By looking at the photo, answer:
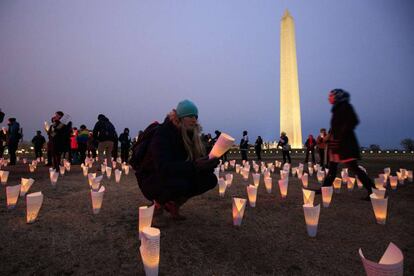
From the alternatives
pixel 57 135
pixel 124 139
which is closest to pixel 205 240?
pixel 57 135

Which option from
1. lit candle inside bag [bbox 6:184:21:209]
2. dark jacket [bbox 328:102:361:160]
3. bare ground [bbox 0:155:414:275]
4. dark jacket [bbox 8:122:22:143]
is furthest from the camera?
dark jacket [bbox 8:122:22:143]

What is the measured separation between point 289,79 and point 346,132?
30783 millimetres

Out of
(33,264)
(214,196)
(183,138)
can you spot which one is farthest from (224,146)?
(214,196)

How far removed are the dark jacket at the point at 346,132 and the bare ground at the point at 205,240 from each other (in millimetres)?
808

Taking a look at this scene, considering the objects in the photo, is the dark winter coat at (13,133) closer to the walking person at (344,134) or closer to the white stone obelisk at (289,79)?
the walking person at (344,134)

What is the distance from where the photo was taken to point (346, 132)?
4.70 m

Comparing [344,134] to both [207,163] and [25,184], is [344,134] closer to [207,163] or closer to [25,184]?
[207,163]

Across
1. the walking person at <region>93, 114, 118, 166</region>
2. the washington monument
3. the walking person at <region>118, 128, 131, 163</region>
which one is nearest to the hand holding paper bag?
the walking person at <region>93, 114, 118, 166</region>

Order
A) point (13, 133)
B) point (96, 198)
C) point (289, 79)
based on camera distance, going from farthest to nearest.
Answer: point (289, 79), point (13, 133), point (96, 198)

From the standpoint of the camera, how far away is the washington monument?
33.5m

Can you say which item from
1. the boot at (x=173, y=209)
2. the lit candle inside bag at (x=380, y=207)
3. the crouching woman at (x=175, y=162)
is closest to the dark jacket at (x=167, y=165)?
the crouching woman at (x=175, y=162)

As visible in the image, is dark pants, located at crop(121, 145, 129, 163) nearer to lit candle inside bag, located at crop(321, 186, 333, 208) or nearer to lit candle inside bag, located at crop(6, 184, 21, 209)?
lit candle inside bag, located at crop(6, 184, 21, 209)

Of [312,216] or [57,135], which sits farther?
[57,135]

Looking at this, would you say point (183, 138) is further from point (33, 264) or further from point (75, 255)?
point (33, 264)
